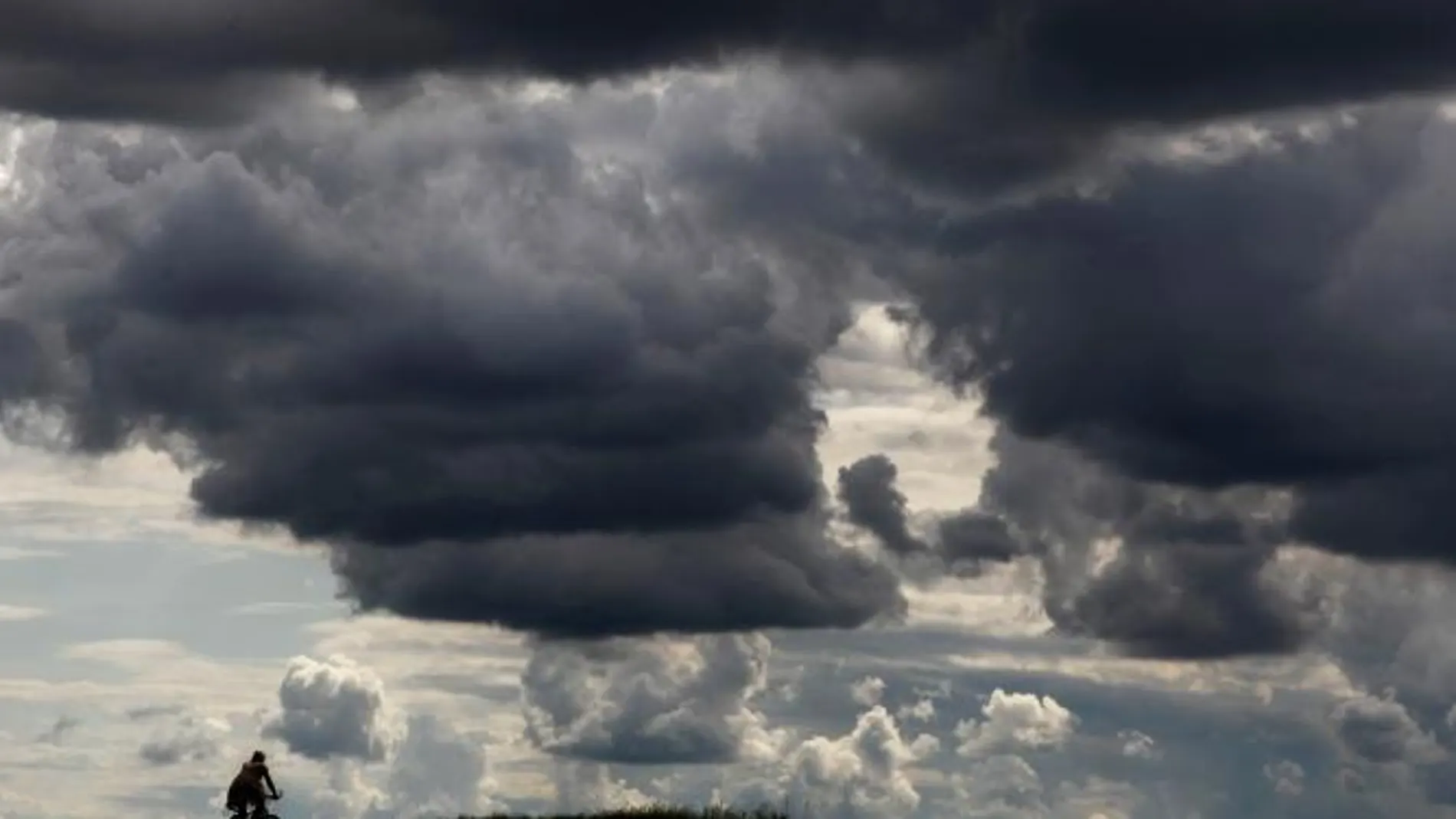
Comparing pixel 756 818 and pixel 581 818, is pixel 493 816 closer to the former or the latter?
pixel 581 818

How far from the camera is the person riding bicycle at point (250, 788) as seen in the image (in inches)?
3866

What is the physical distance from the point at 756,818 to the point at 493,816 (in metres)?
10.2

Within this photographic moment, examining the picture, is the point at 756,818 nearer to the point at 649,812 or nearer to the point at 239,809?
the point at 649,812

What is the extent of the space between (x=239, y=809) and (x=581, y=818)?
13.2 m

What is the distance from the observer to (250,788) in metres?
98.6

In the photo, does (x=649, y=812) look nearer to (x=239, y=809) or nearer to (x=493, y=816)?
(x=493, y=816)

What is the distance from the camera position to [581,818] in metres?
99.3

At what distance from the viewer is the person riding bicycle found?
98.2m

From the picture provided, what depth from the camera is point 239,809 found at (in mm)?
98312

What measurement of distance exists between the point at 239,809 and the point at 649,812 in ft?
52.8

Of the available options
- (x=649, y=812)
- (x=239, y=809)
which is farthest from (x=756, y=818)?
(x=239, y=809)

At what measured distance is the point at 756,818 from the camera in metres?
99.2

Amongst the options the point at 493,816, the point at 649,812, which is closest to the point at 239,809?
the point at 493,816

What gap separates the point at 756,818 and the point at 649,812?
4.81 meters
